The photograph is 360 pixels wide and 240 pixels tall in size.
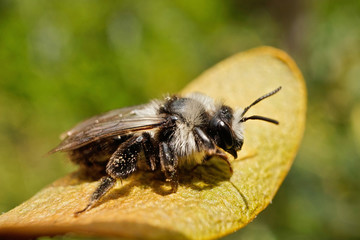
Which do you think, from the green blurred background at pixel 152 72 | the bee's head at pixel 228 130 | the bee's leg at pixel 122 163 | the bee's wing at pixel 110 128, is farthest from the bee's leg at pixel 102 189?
the green blurred background at pixel 152 72

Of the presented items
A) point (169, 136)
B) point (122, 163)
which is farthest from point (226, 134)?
point (122, 163)

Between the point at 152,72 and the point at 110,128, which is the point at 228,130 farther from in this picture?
the point at 152,72

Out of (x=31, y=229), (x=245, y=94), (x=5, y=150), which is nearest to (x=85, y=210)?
(x=31, y=229)

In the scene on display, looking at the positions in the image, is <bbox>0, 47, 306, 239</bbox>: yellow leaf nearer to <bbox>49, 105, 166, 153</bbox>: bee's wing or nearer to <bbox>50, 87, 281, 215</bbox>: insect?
<bbox>50, 87, 281, 215</bbox>: insect

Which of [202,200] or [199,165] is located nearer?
[202,200]

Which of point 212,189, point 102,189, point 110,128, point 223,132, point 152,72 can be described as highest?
point 152,72

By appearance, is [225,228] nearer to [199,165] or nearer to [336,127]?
[199,165]

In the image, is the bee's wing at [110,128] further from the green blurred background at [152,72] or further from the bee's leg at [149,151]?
the green blurred background at [152,72]
